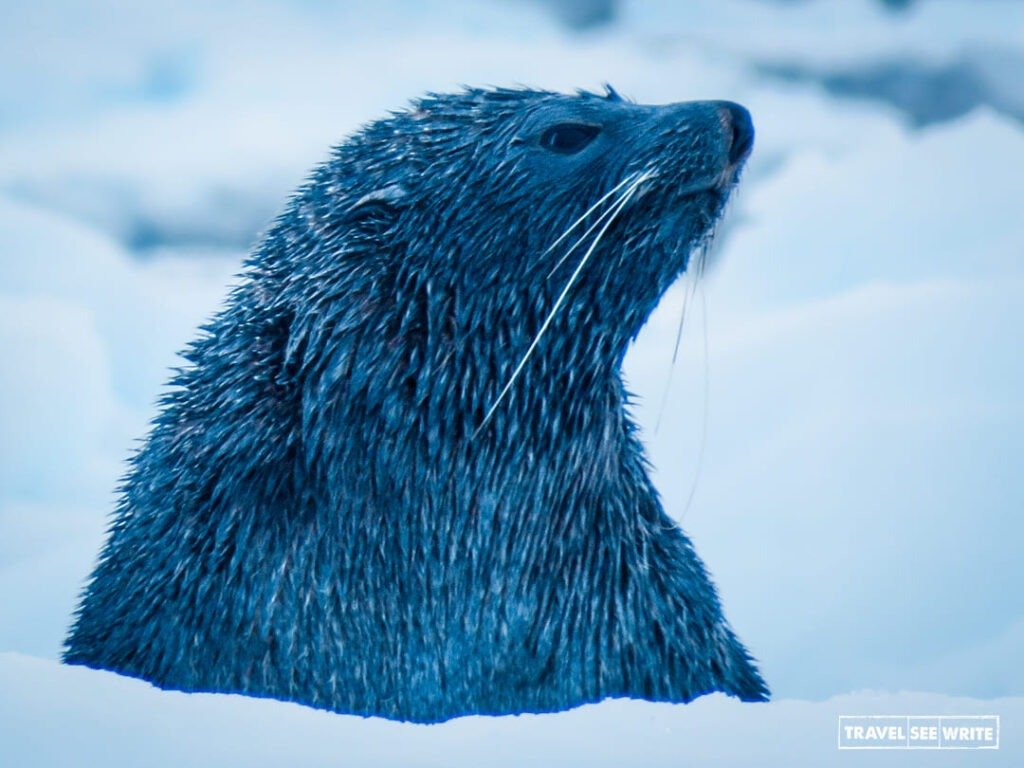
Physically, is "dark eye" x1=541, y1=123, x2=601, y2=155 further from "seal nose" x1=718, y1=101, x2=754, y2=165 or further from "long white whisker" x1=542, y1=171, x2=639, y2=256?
"seal nose" x1=718, y1=101, x2=754, y2=165

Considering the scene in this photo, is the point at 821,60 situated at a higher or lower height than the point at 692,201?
higher

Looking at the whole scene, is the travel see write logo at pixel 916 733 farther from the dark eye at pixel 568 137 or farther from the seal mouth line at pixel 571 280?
the dark eye at pixel 568 137

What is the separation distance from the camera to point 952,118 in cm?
375

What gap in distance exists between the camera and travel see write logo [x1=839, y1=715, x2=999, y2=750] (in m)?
2.96

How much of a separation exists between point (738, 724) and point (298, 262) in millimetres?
1418

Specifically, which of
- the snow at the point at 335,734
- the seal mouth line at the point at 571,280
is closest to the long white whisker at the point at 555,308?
the seal mouth line at the point at 571,280

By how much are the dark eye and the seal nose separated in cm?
28

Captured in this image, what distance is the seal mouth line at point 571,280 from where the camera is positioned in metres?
2.72

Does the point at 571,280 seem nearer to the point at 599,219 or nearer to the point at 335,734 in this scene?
the point at 599,219

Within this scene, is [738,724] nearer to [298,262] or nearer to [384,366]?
[384,366]

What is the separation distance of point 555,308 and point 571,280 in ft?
0.23

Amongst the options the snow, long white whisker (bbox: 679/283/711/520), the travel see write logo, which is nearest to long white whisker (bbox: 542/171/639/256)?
long white whisker (bbox: 679/283/711/520)

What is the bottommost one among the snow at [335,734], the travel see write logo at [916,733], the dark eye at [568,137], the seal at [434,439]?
the snow at [335,734]

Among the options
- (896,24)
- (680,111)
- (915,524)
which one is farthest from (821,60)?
(915,524)
